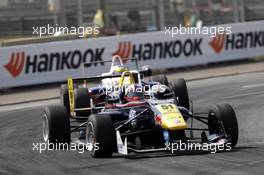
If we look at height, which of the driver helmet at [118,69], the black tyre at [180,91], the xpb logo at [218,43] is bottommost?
the xpb logo at [218,43]

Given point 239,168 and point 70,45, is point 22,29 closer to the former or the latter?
point 70,45

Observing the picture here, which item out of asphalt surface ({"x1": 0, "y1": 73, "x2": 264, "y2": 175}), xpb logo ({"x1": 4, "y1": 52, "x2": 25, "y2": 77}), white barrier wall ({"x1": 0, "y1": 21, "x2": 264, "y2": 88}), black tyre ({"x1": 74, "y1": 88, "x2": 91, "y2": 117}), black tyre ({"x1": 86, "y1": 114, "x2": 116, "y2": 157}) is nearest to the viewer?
asphalt surface ({"x1": 0, "y1": 73, "x2": 264, "y2": 175})

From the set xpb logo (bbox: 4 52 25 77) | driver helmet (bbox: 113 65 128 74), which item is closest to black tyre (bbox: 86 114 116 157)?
driver helmet (bbox: 113 65 128 74)

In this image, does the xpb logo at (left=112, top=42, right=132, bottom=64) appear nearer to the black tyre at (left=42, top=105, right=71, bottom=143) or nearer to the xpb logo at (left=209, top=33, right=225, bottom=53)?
the xpb logo at (left=209, top=33, right=225, bottom=53)

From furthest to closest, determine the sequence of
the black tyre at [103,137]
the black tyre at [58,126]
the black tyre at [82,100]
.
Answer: the black tyre at [82,100] → the black tyre at [58,126] → the black tyre at [103,137]

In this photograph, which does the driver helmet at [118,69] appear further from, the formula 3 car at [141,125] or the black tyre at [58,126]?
the black tyre at [58,126]

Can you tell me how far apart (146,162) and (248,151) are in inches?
66.5

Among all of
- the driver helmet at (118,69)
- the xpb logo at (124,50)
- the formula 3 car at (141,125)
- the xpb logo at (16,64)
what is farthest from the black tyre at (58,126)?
the xpb logo at (124,50)

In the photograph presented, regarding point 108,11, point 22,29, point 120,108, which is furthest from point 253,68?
point 120,108

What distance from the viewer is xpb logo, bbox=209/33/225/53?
27.6m

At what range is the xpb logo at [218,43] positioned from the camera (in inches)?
1089

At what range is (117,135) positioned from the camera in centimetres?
1204

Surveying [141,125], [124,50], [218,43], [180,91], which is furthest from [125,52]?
[141,125]

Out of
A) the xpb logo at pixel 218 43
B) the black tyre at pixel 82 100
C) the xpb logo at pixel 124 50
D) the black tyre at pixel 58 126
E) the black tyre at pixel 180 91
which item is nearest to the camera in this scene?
the black tyre at pixel 58 126
